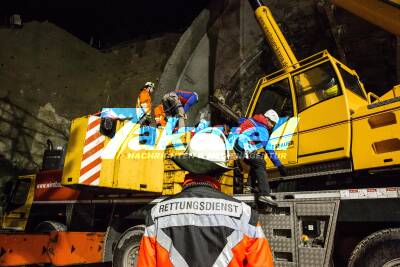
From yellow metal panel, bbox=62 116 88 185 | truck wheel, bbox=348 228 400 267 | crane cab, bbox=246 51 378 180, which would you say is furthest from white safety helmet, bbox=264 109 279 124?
yellow metal panel, bbox=62 116 88 185

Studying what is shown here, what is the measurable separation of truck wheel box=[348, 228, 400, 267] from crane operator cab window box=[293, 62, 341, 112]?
7.56ft

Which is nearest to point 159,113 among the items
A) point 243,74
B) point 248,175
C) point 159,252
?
point 248,175

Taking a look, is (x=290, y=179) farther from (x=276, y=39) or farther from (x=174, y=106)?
(x=276, y=39)

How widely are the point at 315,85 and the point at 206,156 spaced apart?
370 cm

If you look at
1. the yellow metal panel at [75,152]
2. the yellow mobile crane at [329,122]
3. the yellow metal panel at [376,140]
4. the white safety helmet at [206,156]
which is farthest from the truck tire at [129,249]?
the yellow metal panel at [376,140]

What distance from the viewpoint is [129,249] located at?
5480 mm

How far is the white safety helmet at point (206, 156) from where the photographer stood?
2252 mm

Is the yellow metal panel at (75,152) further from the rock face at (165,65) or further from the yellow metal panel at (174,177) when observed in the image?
the rock face at (165,65)

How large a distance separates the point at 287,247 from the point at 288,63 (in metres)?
3.91

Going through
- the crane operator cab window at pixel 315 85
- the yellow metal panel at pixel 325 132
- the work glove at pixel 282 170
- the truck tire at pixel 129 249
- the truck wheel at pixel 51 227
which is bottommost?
the truck tire at pixel 129 249

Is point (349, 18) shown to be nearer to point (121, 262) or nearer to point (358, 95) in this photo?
point (358, 95)

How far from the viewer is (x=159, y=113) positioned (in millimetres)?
7387

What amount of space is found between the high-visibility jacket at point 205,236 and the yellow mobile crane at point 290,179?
2237 mm

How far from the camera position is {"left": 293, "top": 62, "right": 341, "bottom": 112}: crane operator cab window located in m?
5.33
